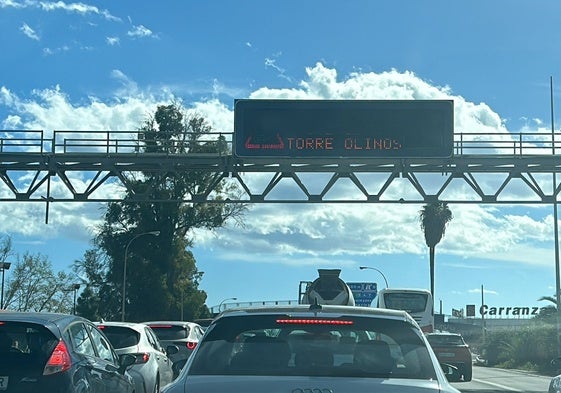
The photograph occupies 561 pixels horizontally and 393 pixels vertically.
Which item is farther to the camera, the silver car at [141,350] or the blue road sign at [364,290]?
Answer: the blue road sign at [364,290]

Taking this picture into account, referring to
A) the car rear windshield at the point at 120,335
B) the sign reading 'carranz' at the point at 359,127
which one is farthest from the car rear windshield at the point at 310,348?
the sign reading 'carranz' at the point at 359,127

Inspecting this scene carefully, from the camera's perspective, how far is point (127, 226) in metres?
60.7

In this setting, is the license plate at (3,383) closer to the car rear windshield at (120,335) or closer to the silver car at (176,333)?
the car rear windshield at (120,335)

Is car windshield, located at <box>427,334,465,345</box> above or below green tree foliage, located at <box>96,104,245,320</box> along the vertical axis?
below

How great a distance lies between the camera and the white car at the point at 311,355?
17.8ft

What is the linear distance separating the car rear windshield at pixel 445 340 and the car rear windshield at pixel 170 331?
398 inches

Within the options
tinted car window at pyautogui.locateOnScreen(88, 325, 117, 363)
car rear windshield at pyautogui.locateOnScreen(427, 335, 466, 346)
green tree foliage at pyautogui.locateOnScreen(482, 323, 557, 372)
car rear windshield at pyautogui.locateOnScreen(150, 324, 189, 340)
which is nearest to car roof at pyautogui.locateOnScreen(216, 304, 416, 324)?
tinted car window at pyautogui.locateOnScreen(88, 325, 117, 363)

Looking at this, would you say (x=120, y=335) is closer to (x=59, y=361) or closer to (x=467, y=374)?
(x=59, y=361)

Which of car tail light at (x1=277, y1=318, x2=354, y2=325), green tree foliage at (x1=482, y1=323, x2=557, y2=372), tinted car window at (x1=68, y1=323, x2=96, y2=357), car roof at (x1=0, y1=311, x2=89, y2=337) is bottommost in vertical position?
green tree foliage at (x1=482, y1=323, x2=557, y2=372)

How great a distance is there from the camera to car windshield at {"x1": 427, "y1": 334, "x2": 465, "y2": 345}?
93.0 feet

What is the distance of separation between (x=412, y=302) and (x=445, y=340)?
23.4ft

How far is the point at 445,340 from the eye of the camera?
28656 millimetres

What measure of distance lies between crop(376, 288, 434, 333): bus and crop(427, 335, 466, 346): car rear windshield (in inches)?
249

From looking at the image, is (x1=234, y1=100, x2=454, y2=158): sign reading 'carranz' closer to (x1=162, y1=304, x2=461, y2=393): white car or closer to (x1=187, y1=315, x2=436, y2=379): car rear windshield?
(x1=162, y1=304, x2=461, y2=393): white car
